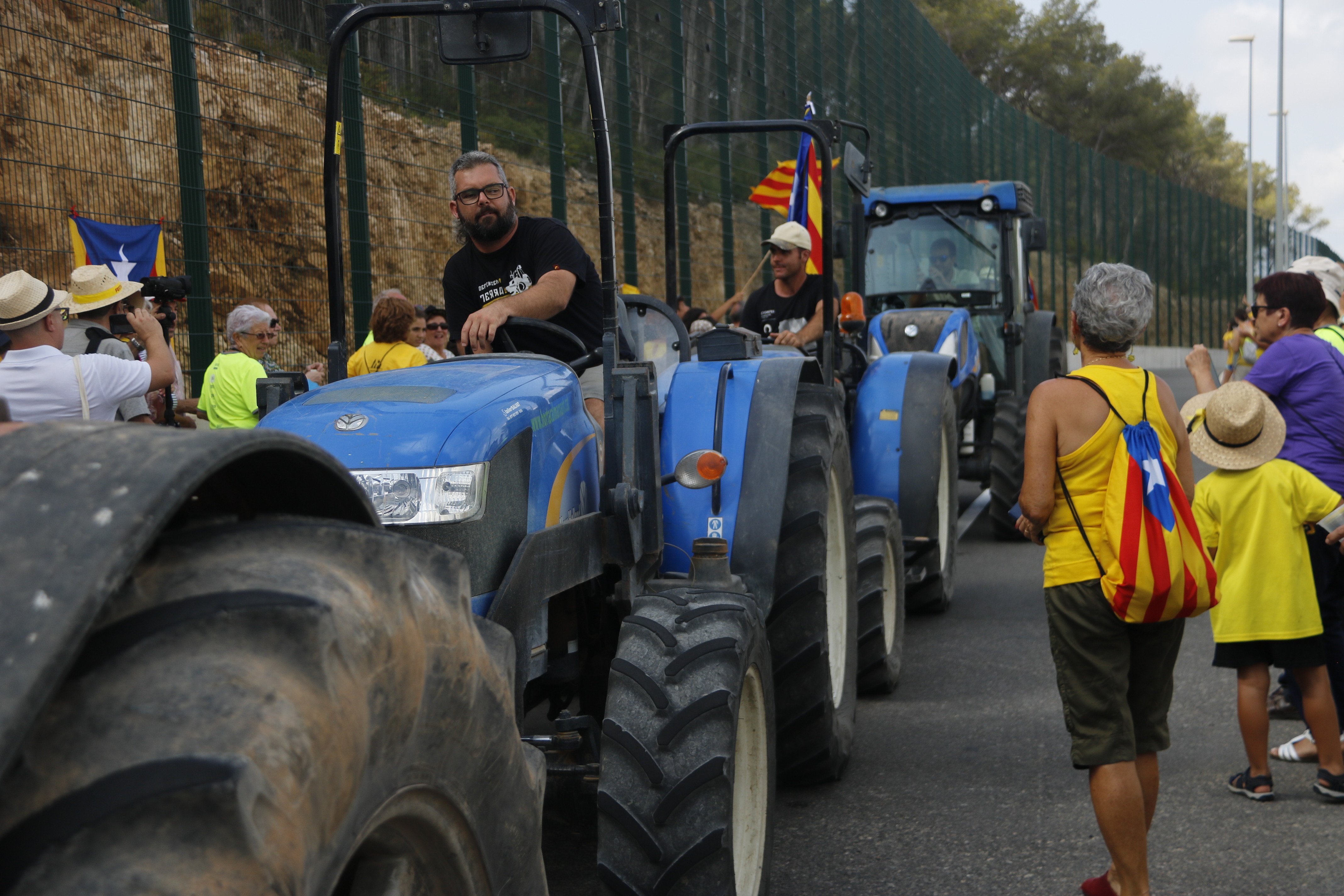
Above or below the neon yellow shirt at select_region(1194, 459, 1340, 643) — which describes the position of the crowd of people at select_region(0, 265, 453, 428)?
above

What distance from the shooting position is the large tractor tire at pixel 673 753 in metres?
2.99

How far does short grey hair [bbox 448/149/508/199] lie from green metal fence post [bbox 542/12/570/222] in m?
7.05

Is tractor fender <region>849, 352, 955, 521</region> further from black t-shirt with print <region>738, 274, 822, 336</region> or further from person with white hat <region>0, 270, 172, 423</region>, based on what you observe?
person with white hat <region>0, 270, 172, 423</region>

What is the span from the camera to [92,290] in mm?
5391

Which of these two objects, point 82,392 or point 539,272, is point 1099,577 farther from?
point 82,392

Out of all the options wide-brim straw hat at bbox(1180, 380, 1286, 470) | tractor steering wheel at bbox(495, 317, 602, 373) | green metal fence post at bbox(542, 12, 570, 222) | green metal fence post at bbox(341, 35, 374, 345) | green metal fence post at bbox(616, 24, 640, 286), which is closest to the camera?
tractor steering wheel at bbox(495, 317, 602, 373)

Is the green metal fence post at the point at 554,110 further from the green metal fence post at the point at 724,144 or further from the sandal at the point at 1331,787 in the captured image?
the sandal at the point at 1331,787

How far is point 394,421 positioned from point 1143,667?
2.07 meters

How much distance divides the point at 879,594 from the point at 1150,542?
231cm

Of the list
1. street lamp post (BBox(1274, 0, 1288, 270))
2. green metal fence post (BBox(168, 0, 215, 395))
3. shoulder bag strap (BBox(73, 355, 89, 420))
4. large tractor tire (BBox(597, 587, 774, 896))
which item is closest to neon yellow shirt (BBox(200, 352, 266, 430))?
green metal fence post (BBox(168, 0, 215, 395))

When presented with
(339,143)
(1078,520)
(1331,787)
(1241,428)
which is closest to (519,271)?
(339,143)

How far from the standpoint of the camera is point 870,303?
1163 centimetres

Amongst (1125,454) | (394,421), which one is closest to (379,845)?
(394,421)

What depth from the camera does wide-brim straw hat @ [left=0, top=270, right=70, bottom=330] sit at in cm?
405
